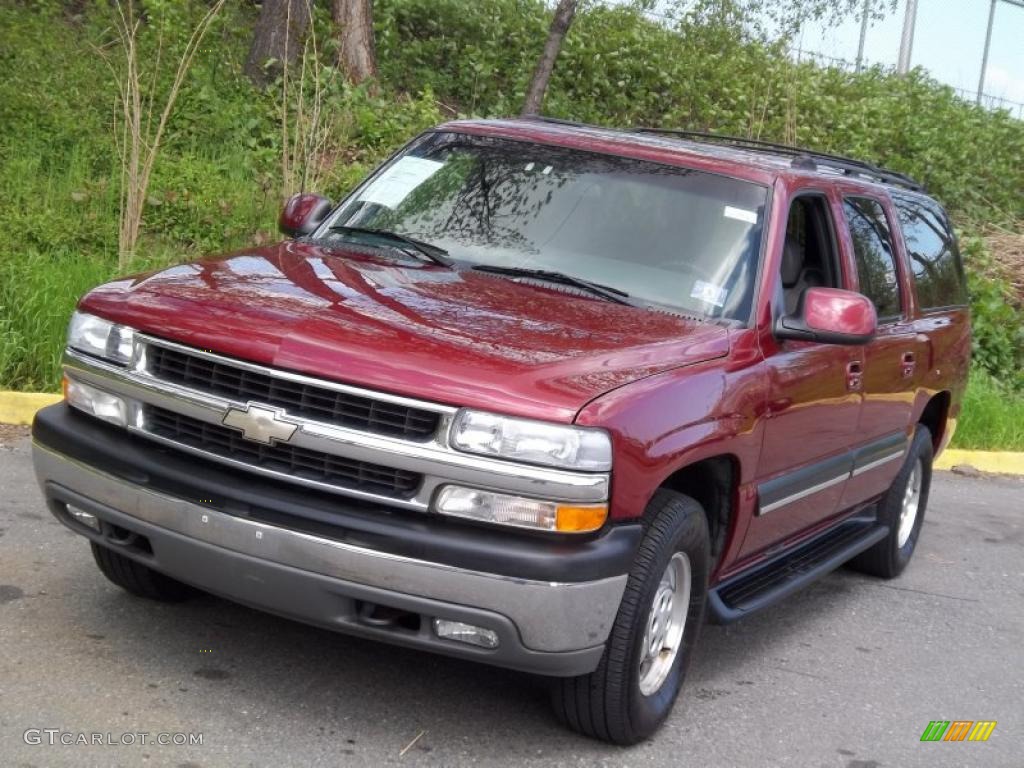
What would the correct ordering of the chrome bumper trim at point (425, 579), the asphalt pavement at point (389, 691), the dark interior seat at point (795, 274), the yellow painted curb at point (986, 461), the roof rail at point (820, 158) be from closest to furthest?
the chrome bumper trim at point (425, 579) → the asphalt pavement at point (389, 691) → the dark interior seat at point (795, 274) → the roof rail at point (820, 158) → the yellow painted curb at point (986, 461)

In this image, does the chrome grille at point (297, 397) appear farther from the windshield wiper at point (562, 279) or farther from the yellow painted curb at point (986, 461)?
the yellow painted curb at point (986, 461)

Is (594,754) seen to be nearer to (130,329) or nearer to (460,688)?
(460,688)

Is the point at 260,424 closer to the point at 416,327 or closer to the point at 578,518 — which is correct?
the point at 416,327

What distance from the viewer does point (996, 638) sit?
20.4 ft

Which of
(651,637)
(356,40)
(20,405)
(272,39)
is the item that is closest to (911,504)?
(651,637)

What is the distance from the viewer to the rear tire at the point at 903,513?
672 centimetres

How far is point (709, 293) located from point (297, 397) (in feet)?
5.43

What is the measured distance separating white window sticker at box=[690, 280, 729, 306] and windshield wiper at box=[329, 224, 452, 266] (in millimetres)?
867

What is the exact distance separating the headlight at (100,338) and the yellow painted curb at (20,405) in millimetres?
3300

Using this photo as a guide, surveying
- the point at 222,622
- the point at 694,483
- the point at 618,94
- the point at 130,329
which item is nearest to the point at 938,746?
the point at 694,483

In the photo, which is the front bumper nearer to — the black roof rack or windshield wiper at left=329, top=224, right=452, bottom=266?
windshield wiper at left=329, top=224, right=452, bottom=266

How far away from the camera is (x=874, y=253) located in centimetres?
613

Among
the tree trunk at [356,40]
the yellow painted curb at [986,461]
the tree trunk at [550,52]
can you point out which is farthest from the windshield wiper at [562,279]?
the tree trunk at [356,40]

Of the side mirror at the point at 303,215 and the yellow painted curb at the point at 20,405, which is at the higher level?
the side mirror at the point at 303,215
